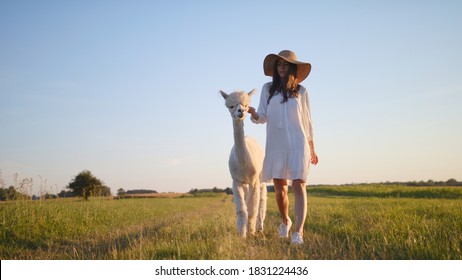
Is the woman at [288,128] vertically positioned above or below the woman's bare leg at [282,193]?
above

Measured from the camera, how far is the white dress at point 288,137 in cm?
517

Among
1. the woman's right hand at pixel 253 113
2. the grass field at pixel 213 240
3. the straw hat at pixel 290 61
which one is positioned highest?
the straw hat at pixel 290 61

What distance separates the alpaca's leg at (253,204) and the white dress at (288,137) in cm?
64

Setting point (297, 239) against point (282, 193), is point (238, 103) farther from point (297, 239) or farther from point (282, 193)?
point (297, 239)

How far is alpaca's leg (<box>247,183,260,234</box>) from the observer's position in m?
6.00

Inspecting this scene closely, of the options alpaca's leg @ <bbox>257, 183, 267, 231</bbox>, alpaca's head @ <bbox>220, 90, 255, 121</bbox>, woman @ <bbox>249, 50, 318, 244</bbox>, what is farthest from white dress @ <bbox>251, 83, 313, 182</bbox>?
alpaca's leg @ <bbox>257, 183, 267, 231</bbox>

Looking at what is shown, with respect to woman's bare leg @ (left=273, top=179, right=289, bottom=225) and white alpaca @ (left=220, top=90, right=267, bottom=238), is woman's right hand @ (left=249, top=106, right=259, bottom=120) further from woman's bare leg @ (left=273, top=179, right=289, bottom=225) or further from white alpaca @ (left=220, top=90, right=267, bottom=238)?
woman's bare leg @ (left=273, top=179, right=289, bottom=225)

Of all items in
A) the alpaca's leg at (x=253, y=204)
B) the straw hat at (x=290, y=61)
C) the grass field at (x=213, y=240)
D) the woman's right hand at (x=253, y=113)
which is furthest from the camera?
the alpaca's leg at (x=253, y=204)

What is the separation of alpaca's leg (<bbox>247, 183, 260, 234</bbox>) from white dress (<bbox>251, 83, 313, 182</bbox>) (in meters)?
0.64

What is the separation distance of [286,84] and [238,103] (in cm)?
73

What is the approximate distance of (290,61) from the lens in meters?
5.18

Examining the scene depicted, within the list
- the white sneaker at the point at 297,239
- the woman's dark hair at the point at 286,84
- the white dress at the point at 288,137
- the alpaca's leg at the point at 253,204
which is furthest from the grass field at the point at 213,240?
the woman's dark hair at the point at 286,84

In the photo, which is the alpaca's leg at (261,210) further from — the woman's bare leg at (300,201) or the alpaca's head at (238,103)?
the alpaca's head at (238,103)
